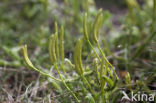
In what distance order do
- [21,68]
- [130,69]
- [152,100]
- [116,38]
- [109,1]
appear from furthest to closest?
[109,1], [116,38], [21,68], [130,69], [152,100]

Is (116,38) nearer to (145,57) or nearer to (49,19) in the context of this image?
(145,57)

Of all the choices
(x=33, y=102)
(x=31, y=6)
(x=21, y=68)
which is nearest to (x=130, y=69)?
(x=33, y=102)

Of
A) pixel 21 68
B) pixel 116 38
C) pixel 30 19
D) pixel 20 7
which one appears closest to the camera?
pixel 21 68

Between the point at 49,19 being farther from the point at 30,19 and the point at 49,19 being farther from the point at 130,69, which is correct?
the point at 130,69

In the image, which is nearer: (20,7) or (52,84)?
(52,84)

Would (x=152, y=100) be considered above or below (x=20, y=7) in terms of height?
below

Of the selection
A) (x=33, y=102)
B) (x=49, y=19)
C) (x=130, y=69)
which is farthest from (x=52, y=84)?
(x=49, y=19)

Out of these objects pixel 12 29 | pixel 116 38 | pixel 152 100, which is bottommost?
pixel 152 100
